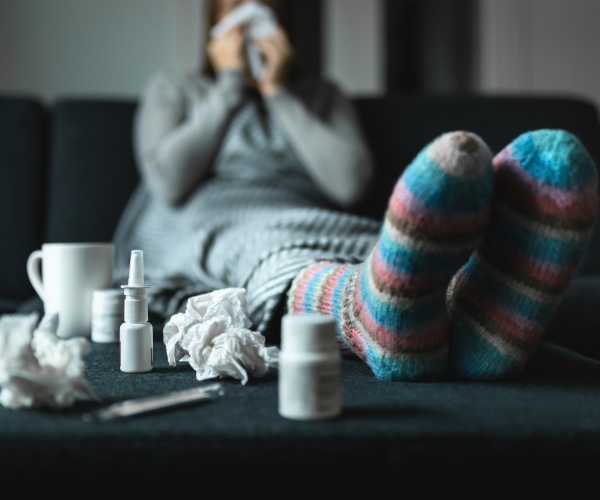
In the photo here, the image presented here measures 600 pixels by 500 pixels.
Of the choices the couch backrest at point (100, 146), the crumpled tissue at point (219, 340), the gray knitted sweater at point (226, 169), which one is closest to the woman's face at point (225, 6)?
the gray knitted sweater at point (226, 169)

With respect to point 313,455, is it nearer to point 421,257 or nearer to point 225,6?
point 421,257

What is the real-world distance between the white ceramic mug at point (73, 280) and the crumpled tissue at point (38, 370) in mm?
304

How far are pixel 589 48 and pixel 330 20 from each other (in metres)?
1.00

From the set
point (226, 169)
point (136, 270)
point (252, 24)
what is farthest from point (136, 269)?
point (252, 24)

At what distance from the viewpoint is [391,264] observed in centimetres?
58

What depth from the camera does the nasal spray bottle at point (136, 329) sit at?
664mm

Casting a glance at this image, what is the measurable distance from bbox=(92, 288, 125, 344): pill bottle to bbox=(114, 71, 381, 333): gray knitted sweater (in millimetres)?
161

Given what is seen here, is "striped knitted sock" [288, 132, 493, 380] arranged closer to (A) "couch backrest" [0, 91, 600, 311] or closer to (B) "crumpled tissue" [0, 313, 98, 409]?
(B) "crumpled tissue" [0, 313, 98, 409]

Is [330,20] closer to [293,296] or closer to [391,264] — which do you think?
[293,296]

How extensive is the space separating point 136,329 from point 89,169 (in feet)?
2.94

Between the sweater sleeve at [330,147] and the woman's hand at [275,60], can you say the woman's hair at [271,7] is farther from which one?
the sweater sleeve at [330,147]

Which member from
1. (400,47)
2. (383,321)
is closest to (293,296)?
(383,321)

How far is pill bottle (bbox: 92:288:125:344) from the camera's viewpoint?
33.5 inches

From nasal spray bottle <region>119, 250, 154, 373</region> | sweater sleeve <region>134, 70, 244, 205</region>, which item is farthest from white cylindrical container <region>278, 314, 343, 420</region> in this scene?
→ sweater sleeve <region>134, 70, 244, 205</region>
